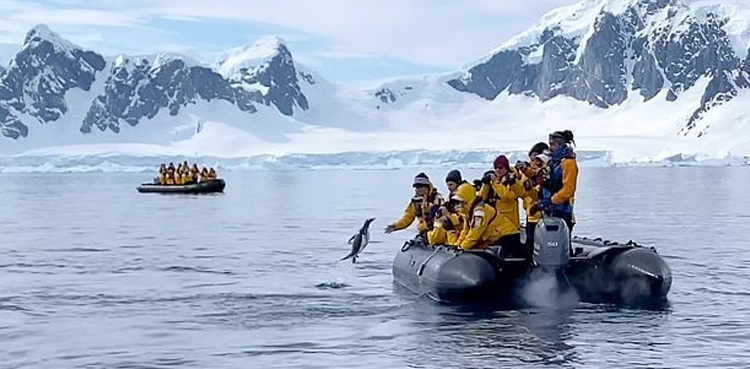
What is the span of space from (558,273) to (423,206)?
3.86 meters

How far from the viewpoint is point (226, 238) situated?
36156mm

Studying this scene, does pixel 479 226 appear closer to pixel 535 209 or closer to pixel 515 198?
pixel 515 198

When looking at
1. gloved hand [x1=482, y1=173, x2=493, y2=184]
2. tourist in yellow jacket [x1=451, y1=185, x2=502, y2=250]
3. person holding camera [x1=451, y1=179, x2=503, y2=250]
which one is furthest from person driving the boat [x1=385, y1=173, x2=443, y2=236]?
gloved hand [x1=482, y1=173, x2=493, y2=184]

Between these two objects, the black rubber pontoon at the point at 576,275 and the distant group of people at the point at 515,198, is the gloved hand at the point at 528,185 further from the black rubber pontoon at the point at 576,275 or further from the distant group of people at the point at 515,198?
the black rubber pontoon at the point at 576,275

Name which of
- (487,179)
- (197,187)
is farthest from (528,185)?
(197,187)

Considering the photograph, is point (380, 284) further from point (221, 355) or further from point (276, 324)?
point (221, 355)

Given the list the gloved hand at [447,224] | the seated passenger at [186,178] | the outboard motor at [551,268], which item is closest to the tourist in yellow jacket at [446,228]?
the gloved hand at [447,224]

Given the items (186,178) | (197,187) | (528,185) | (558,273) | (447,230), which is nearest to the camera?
(558,273)

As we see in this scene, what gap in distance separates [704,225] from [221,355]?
25.7 m

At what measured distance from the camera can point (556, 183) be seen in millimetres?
18969

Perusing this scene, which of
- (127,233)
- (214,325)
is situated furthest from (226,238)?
(214,325)

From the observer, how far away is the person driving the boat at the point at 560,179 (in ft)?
61.4

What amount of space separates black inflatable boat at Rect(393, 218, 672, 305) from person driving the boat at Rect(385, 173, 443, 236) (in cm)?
239

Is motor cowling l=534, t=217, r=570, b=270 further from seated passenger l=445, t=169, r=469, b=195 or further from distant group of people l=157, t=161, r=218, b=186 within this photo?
distant group of people l=157, t=161, r=218, b=186
